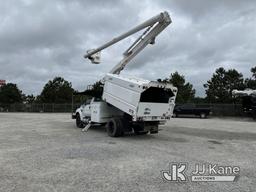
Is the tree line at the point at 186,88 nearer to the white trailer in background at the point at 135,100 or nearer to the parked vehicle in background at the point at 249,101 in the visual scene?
the white trailer in background at the point at 135,100

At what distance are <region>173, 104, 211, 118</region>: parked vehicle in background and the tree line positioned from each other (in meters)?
3.43

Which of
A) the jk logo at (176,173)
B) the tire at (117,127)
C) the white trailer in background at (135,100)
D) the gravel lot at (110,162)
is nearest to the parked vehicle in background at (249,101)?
the white trailer in background at (135,100)

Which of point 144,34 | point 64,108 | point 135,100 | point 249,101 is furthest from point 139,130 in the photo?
point 64,108

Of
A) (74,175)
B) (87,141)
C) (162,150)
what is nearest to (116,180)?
(74,175)

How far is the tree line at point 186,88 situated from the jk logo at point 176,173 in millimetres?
8358

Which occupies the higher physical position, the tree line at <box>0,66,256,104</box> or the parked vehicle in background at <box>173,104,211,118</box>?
the tree line at <box>0,66,256,104</box>

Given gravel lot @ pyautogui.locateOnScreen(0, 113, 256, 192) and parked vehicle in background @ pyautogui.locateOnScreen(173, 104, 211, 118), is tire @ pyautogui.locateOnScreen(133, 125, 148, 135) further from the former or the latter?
parked vehicle in background @ pyautogui.locateOnScreen(173, 104, 211, 118)

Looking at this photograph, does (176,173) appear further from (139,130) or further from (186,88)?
(186,88)

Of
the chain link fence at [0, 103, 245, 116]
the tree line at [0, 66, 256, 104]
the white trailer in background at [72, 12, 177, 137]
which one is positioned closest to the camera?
the white trailer in background at [72, 12, 177, 137]

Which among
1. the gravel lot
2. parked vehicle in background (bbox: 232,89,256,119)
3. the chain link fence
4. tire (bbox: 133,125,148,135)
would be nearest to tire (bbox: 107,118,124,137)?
tire (bbox: 133,125,148,135)

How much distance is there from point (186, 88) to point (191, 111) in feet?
70.6

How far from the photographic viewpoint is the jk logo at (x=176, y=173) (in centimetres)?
686

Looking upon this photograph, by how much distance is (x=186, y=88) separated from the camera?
5559cm

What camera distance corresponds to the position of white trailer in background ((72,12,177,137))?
1278 centimetres
